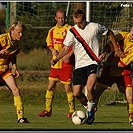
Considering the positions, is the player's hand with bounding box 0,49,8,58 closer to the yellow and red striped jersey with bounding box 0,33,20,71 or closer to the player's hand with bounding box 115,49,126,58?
the yellow and red striped jersey with bounding box 0,33,20,71

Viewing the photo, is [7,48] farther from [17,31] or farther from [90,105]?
[90,105]

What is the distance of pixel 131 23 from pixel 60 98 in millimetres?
3022

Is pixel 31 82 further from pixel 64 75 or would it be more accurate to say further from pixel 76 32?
pixel 76 32

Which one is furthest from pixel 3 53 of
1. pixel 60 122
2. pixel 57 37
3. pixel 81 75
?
pixel 57 37

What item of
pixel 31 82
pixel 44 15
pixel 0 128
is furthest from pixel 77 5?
pixel 0 128

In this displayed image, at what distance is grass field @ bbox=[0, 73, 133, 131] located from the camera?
35.2ft

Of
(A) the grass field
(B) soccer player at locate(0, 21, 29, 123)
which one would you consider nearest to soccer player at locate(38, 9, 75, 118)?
(A) the grass field

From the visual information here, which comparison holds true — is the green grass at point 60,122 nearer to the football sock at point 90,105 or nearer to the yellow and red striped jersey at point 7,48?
the football sock at point 90,105

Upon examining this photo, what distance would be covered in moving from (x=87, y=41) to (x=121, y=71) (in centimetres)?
103

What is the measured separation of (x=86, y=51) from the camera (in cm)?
1186

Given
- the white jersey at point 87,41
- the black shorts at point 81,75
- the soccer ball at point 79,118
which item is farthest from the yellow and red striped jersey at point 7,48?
the soccer ball at point 79,118

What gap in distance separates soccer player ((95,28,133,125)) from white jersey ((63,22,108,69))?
1.14 feet

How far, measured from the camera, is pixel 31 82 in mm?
20453

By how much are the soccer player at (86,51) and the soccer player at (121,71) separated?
0.26 meters
